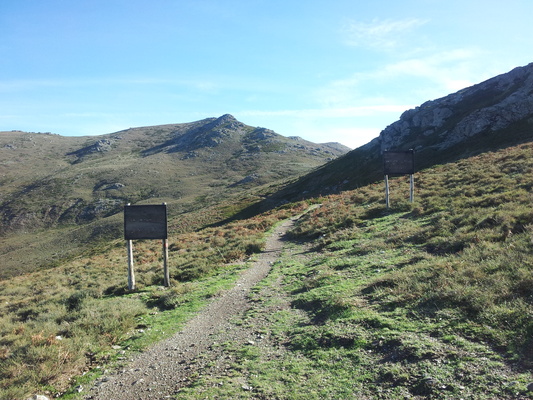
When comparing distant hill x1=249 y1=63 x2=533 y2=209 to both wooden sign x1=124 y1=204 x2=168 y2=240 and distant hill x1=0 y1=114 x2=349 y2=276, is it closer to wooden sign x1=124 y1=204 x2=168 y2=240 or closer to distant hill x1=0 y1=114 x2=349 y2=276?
distant hill x1=0 y1=114 x2=349 y2=276

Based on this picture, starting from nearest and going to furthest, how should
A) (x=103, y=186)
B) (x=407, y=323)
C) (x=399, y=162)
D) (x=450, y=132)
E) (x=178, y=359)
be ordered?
1. (x=407, y=323)
2. (x=178, y=359)
3. (x=399, y=162)
4. (x=450, y=132)
5. (x=103, y=186)

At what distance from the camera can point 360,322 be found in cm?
686

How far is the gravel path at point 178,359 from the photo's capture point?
228 inches

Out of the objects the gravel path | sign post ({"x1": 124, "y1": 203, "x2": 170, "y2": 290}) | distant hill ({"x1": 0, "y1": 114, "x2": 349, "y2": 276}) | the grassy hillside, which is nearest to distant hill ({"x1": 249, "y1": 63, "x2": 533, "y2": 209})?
distant hill ({"x1": 0, "y1": 114, "x2": 349, "y2": 276})

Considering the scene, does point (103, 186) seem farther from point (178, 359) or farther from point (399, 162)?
point (178, 359)

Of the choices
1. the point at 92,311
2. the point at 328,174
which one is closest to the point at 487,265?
the point at 92,311

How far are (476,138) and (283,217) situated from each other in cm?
4166

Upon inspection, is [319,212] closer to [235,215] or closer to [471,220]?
[471,220]

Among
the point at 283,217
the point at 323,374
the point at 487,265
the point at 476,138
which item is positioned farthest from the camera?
the point at 476,138

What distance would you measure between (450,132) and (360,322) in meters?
66.7

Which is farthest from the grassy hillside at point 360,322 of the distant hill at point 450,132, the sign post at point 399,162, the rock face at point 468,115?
the rock face at point 468,115

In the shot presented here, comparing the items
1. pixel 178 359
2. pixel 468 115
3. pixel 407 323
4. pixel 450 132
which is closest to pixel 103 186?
pixel 450 132

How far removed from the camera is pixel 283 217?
31312 mm

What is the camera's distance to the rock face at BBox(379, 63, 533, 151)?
55.5 metres
